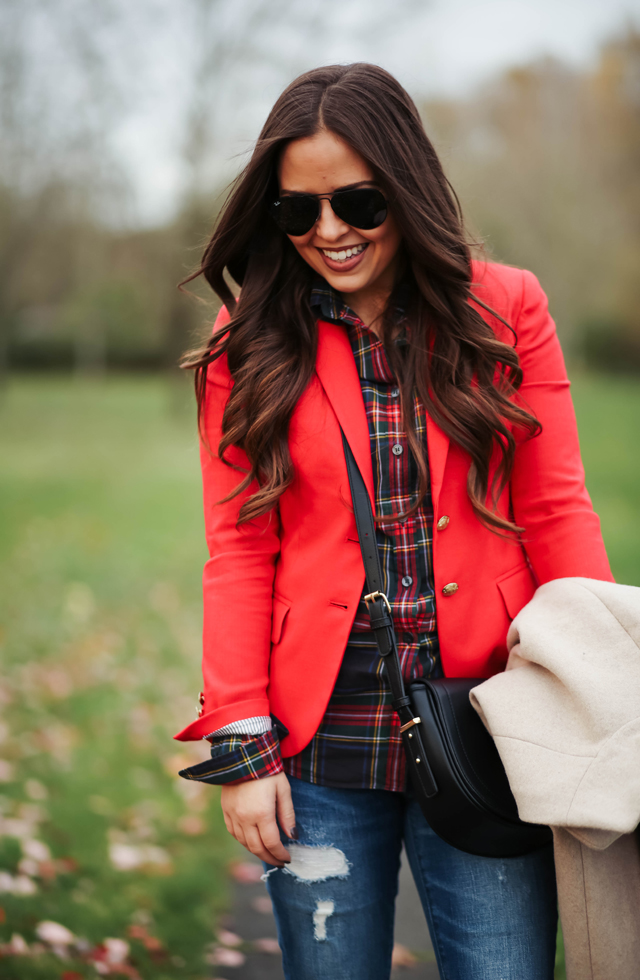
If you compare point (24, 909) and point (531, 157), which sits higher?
point (531, 157)

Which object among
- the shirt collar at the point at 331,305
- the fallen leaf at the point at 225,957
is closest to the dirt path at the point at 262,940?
the fallen leaf at the point at 225,957

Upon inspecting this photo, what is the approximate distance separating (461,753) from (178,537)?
885 centimetres

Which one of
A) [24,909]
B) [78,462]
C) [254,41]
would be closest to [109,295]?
[254,41]

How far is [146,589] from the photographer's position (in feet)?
26.8

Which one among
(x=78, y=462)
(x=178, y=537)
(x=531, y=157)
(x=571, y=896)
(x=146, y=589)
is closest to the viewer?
(x=571, y=896)

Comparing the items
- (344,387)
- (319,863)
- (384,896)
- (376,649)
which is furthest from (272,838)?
(344,387)

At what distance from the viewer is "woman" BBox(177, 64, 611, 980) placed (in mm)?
1778

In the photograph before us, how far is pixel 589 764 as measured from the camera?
1448mm

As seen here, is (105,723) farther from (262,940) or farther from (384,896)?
(384,896)

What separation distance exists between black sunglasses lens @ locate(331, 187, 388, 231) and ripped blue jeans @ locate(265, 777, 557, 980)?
132cm

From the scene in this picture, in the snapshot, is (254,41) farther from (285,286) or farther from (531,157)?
(285,286)

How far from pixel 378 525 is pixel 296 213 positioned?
75cm

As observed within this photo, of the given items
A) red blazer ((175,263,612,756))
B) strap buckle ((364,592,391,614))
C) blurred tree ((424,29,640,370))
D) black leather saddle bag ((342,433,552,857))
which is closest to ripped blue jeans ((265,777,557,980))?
black leather saddle bag ((342,433,552,857))

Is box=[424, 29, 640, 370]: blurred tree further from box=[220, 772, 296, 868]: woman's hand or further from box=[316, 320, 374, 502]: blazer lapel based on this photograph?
box=[220, 772, 296, 868]: woman's hand
